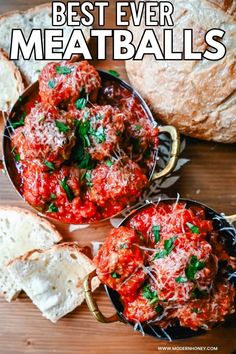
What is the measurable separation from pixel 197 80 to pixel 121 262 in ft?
3.30

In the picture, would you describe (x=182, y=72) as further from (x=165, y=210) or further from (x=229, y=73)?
(x=165, y=210)

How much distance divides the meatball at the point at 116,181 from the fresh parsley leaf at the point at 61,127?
26 centimetres

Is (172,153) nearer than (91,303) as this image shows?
No

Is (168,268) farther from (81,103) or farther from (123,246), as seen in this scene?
(81,103)

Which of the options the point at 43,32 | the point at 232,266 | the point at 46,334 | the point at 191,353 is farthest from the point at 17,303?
the point at 43,32

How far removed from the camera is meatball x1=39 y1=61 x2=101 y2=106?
2.83 m

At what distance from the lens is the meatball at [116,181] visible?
2.76 meters

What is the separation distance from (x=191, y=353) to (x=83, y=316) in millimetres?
615

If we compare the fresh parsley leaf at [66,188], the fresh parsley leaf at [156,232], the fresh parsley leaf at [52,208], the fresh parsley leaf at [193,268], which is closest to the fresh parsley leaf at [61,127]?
the fresh parsley leaf at [66,188]

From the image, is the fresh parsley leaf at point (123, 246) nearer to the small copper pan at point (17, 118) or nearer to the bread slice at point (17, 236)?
the small copper pan at point (17, 118)

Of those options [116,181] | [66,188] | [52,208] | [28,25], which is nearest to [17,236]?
[52,208]

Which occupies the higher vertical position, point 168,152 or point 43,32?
point 43,32

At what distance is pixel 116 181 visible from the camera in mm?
2764

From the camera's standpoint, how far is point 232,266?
2816mm
